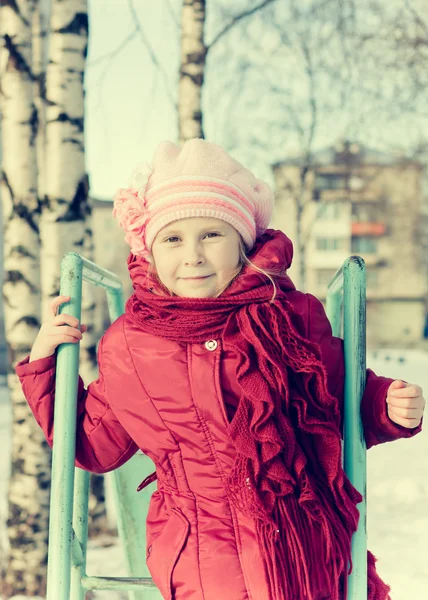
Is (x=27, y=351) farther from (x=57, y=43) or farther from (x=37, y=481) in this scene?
(x=57, y=43)

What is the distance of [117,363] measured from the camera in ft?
5.78

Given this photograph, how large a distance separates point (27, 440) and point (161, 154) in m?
2.08

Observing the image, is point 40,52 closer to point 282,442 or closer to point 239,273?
point 239,273

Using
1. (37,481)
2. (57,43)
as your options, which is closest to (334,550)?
(37,481)

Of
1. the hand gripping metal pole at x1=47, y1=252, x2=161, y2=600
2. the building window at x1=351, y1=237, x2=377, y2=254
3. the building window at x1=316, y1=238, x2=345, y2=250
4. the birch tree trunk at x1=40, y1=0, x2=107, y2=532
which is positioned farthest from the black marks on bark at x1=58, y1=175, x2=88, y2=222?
the building window at x1=351, y1=237, x2=377, y2=254

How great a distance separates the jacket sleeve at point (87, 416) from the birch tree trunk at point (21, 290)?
1.65 metres

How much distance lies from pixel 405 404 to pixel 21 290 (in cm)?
231

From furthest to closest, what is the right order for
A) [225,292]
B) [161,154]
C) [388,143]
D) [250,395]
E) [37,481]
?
[388,143] → [37,481] → [161,154] → [225,292] → [250,395]

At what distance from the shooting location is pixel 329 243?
53094 millimetres

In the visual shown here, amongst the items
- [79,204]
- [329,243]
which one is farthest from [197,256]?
[329,243]

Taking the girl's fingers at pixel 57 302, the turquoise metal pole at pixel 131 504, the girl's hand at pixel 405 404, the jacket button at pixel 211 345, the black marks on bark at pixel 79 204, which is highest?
the black marks on bark at pixel 79 204

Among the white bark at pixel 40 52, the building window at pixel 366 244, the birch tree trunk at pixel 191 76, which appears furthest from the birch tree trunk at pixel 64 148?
the building window at pixel 366 244

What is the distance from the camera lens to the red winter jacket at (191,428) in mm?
1629

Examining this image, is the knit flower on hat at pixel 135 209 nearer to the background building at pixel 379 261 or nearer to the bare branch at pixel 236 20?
the bare branch at pixel 236 20
